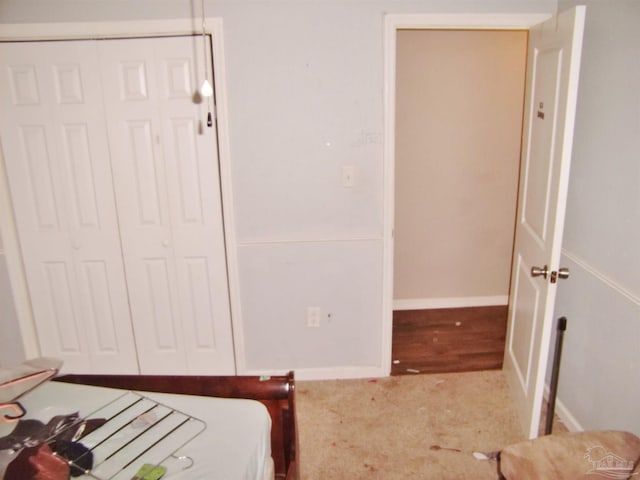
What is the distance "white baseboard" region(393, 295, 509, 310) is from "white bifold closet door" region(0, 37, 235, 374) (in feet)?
5.26

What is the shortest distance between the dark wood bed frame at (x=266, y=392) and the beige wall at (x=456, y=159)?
7.22ft

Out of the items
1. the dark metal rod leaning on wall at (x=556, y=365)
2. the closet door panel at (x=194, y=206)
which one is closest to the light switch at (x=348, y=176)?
the closet door panel at (x=194, y=206)

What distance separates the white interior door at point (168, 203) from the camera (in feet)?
8.75

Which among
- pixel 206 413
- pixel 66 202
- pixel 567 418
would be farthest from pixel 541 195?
pixel 66 202

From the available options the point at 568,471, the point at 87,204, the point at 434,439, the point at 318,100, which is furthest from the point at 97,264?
the point at 568,471

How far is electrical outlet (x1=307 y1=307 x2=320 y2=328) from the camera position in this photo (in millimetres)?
2996

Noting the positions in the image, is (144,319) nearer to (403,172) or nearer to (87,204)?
(87,204)

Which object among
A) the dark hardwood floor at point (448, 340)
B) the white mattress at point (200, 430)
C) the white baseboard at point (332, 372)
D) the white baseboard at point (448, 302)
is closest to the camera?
the white mattress at point (200, 430)

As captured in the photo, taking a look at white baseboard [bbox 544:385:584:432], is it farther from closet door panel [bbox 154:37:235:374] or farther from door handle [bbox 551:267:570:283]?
closet door panel [bbox 154:37:235:374]

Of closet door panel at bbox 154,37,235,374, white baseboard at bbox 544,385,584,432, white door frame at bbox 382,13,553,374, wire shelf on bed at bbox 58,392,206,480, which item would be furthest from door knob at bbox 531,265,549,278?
closet door panel at bbox 154,37,235,374

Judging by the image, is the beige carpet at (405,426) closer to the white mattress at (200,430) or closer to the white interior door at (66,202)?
the white mattress at (200,430)

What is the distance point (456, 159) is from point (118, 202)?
2.40m

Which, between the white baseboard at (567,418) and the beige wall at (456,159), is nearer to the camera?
the white baseboard at (567,418)

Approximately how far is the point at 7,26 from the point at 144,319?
174 centimetres
